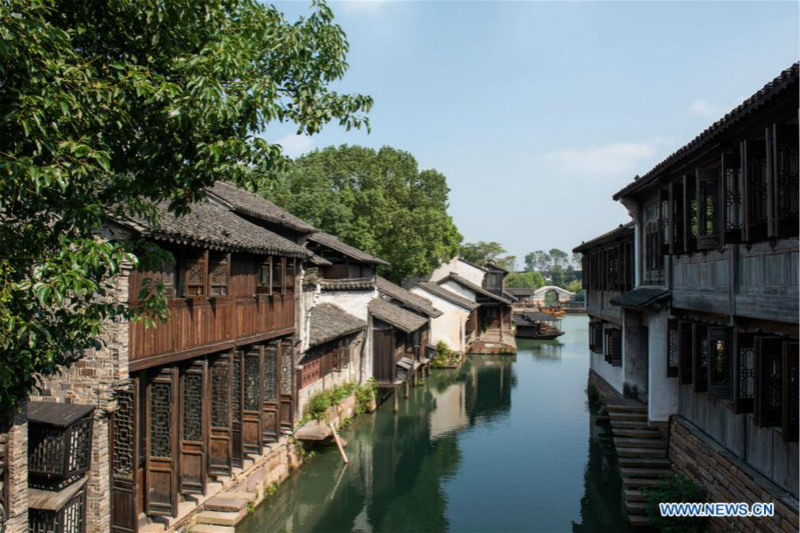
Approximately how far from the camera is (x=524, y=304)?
83.8 metres

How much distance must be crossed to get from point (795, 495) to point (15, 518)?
1157cm

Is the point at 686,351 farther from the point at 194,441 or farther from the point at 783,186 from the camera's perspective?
the point at 194,441

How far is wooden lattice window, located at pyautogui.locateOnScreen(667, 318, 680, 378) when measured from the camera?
13914 mm

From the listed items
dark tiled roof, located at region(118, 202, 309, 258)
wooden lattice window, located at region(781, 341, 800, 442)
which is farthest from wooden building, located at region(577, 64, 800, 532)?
dark tiled roof, located at region(118, 202, 309, 258)

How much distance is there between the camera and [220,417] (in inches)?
549

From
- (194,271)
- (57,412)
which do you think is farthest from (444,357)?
(57,412)

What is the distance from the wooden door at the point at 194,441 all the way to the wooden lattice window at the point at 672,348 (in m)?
11.1

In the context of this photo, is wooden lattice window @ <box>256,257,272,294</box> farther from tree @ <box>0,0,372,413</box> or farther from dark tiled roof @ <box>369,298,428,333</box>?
dark tiled roof @ <box>369,298,428,333</box>

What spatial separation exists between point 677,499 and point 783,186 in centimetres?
737

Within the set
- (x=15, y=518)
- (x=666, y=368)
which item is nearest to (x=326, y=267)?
(x=666, y=368)

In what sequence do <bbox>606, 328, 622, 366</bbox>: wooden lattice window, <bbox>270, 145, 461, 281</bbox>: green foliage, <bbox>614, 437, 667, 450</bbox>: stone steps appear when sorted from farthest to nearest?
<bbox>270, 145, 461, 281</bbox>: green foliage < <bbox>606, 328, 622, 366</bbox>: wooden lattice window < <bbox>614, 437, 667, 450</bbox>: stone steps

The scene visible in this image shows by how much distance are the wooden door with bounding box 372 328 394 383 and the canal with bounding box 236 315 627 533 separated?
154cm

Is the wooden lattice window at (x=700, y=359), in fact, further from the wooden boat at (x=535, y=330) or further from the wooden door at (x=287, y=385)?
the wooden boat at (x=535, y=330)

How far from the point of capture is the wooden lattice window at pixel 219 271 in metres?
12.9
